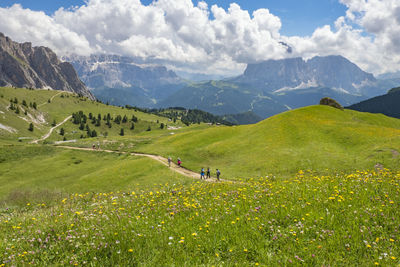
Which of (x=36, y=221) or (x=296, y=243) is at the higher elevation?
(x=296, y=243)

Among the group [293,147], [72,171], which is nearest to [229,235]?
[293,147]

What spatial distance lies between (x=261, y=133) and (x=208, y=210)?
55615mm

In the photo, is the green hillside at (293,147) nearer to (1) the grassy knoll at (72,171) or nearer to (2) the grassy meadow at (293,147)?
(2) the grassy meadow at (293,147)

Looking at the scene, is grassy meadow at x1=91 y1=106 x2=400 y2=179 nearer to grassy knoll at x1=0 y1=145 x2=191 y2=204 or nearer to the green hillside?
the green hillside

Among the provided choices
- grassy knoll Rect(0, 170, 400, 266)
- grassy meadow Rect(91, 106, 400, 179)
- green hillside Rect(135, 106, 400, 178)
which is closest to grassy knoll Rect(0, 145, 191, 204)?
grassy meadow Rect(91, 106, 400, 179)

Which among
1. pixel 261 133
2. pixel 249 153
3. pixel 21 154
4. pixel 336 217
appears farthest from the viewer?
pixel 21 154

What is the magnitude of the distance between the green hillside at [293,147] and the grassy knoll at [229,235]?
1136 inches

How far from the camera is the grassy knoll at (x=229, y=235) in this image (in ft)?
20.8

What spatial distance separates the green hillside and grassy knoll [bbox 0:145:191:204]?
10.4 meters

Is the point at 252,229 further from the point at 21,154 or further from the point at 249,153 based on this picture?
the point at 21,154

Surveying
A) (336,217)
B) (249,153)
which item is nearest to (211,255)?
(336,217)

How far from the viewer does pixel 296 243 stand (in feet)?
22.6

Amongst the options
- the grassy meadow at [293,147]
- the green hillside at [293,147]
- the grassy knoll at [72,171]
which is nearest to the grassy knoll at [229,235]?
the grassy knoll at [72,171]

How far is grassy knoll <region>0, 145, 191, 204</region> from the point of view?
141 feet
